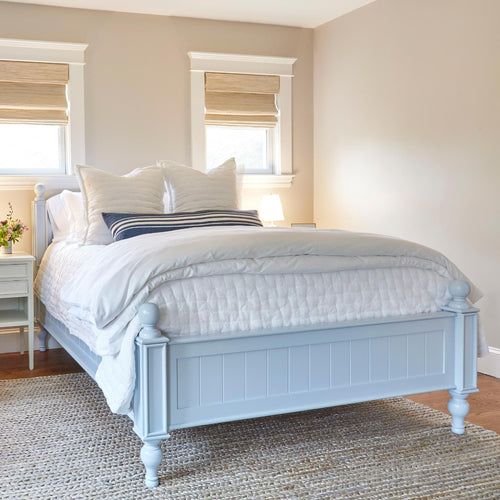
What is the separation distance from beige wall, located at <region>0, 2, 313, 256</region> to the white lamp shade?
20 cm

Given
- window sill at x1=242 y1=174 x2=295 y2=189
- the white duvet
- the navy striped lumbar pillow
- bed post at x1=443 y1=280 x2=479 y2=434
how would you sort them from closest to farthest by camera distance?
the white duvet
bed post at x1=443 y1=280 x2=479 y2=434
the navy striped lumbar pillow
window sill at x1=242 y1=174 x2=295 y2=189

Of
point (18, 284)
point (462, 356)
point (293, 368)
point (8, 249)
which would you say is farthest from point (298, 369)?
point (8, 249)

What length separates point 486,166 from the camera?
3.85m

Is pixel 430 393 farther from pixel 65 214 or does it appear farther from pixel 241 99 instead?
pixel 241 99

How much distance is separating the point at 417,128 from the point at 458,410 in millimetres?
1990

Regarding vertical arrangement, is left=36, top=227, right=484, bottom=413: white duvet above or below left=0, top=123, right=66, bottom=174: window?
below

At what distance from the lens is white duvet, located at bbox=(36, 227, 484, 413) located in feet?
8.14

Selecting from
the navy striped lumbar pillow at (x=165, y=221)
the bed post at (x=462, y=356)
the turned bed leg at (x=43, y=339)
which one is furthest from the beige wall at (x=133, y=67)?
the bed post at (x=462, y=356)

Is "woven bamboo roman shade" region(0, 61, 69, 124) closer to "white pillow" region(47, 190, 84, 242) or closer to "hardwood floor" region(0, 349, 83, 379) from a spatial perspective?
"white pillow" region(47, 190, 84, 242)

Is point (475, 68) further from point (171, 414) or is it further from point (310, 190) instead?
point (171, 414)

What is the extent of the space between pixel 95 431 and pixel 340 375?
1103mm

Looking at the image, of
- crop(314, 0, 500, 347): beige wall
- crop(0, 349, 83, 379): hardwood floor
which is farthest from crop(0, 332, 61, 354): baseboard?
crop(314, 0, 500, 347): beige wall

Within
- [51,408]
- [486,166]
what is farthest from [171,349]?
[486,166]

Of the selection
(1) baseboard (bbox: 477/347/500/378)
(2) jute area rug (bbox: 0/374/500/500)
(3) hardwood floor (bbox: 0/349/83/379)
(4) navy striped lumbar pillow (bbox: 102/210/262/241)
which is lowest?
(3) hardwood floor (bbox: 0/349/83/379)
